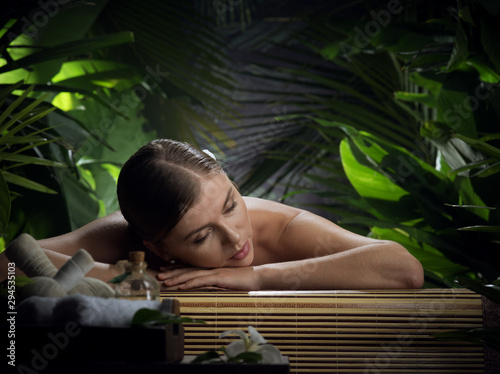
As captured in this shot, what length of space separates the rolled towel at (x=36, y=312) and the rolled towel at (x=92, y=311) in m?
0.01

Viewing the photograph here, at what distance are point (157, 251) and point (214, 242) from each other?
0.18 metres

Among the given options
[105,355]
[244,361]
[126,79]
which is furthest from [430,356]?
[126,79]

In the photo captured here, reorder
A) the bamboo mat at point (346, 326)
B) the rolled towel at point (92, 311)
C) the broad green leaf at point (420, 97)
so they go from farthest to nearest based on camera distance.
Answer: the broad green leaf at point (420, 97) → the bamboo mat at point (346, 326) → the rolled towel at point (92, 311)

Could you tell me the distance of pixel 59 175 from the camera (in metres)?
1.94

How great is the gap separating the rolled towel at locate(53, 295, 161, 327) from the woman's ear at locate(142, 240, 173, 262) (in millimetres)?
553

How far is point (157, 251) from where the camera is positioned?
1.28 m

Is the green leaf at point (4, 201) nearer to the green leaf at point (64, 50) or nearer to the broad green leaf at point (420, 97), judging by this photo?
the green leaf at point (64, 50)

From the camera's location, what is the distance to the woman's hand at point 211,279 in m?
1.10

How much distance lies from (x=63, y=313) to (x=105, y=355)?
73 mm

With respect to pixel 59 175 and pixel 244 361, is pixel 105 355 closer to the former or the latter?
pixel 244 361

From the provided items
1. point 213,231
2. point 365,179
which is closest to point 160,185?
point 213,231

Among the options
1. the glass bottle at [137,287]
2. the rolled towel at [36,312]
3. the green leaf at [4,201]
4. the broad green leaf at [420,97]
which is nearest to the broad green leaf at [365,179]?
the broad green leaf at [420,97]

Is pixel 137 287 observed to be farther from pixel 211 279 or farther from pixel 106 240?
pixel 106 240

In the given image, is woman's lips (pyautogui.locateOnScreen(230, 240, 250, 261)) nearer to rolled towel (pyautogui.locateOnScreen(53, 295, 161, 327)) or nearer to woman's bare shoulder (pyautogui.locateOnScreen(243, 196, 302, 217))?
woman's bare shoulder (pyautogui.locateOnScreen(243, 196, 302, 217))
